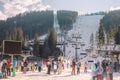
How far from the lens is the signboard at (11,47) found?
32125 millimetres

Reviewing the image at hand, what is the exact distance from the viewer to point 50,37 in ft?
474

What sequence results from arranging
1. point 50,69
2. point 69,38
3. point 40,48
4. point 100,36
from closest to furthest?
point 50,69 < point 100,36 < point 40,48 < point 69,38

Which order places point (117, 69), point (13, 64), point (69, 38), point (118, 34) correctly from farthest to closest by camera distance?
1. point (69, 38)
2. point (118, 34)
3. point (117, 69)
4. point (13, 64)

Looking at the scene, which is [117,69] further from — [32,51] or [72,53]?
[72,53]

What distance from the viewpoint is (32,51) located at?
14062cm

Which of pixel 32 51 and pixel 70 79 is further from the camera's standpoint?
pixel 32 51

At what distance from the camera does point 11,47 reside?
32469 millimetres

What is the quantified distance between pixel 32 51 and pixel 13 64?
10905 cm

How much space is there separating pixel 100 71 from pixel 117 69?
19.3 meters

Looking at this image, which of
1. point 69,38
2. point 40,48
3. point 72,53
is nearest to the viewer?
point 40,48

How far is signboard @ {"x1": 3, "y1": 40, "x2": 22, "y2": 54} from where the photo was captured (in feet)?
105

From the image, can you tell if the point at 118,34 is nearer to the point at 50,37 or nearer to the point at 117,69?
the point at 50,37

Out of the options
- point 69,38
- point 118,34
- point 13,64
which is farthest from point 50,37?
point 13,64

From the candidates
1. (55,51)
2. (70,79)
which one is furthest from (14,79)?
(55,51)
